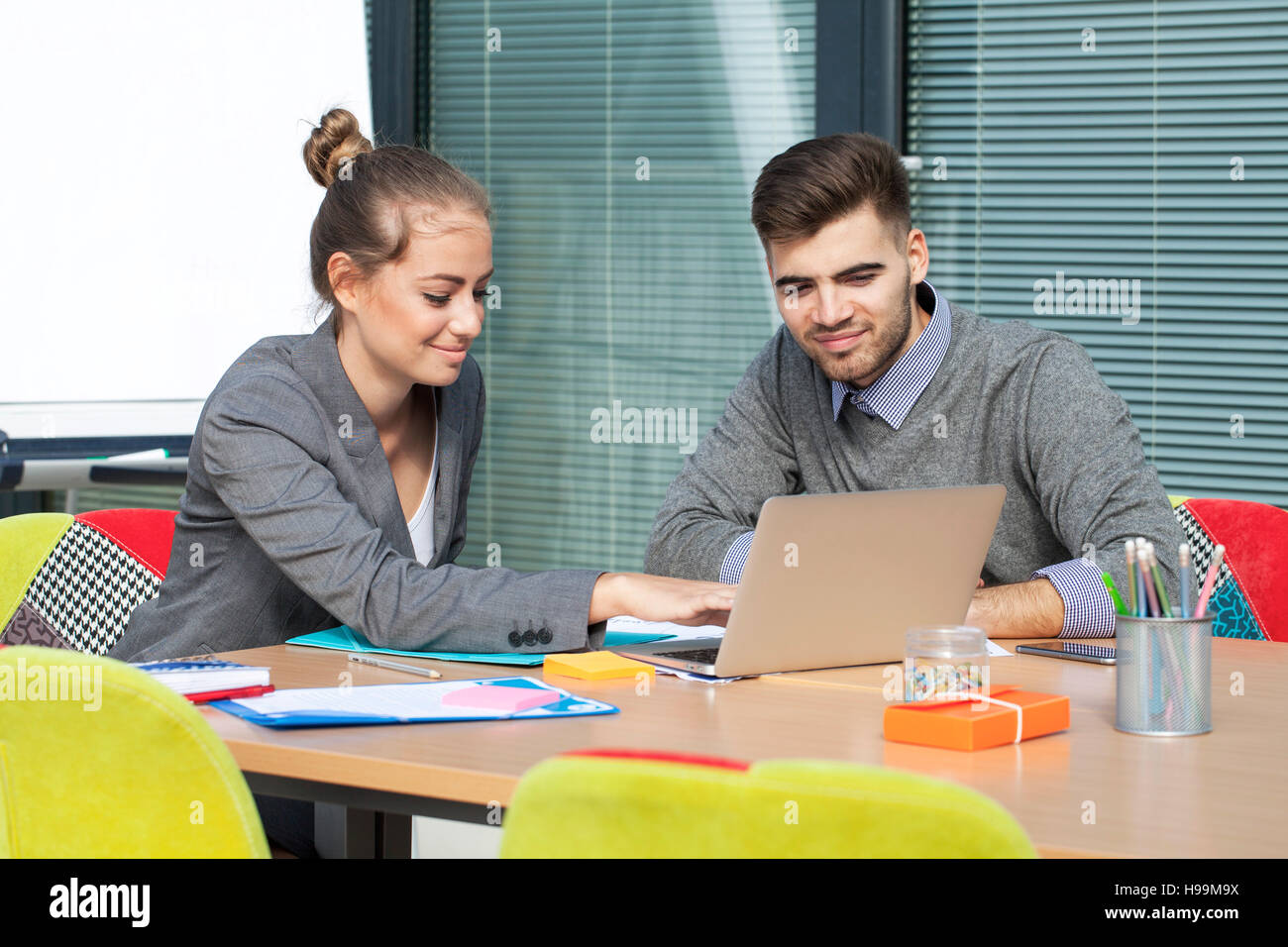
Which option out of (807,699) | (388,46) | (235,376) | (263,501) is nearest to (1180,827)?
(807,699)

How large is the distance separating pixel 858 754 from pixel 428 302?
0.96 m

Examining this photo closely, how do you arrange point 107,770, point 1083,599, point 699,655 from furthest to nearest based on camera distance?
point 1083,599
point 699,655
point 107,770

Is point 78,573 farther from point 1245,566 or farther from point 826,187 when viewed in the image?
point 1245,566

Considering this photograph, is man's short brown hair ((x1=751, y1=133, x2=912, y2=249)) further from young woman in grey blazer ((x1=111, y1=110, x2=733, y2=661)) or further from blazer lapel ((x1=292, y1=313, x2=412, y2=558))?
blazer lapel ((x1=292, y1=313, x2=412, y2=558))

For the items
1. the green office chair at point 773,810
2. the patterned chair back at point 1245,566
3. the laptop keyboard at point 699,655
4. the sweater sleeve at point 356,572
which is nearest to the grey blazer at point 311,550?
the sweater sleeve at point 356,572

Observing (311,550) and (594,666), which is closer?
(594,666)

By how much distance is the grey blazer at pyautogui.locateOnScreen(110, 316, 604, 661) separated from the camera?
1.68m

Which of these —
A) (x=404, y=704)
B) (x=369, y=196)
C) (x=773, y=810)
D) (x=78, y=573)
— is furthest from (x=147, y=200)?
(x=773, y=810)

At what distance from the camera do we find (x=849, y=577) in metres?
1.49

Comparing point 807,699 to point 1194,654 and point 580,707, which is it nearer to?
point 580,707

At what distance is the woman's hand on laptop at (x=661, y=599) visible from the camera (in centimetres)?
163

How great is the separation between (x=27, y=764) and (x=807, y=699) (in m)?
0.73

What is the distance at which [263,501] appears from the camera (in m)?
1.73

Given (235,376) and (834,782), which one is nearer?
(834,782)
